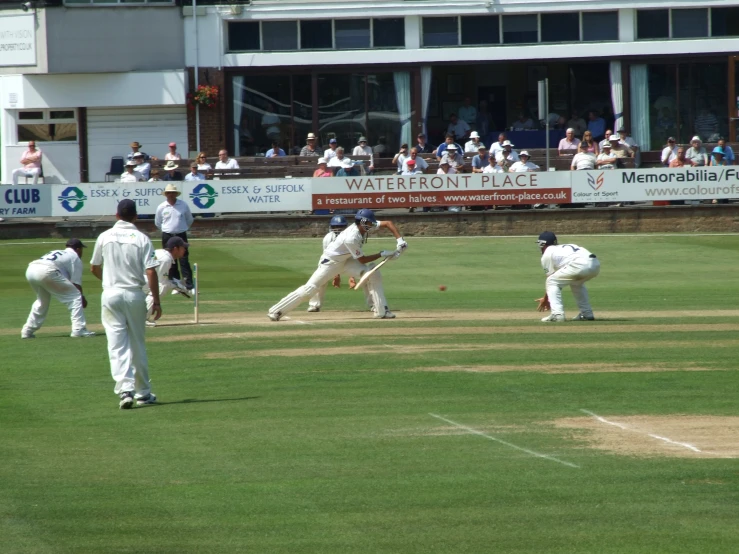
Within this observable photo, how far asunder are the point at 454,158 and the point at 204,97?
880cm

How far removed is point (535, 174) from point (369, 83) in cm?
849

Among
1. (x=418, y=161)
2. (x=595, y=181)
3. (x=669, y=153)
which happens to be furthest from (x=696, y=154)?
(x=418, y=161)

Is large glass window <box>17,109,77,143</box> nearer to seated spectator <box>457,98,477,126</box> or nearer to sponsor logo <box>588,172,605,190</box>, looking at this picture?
seated spectator <box>457,98,477,126</box>

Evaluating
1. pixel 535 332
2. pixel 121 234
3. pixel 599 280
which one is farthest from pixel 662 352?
pixel 599 280

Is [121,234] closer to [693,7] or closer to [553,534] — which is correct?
[553,534]

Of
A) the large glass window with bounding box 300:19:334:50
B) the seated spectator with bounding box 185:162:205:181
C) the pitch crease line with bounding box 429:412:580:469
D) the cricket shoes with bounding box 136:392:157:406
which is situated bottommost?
the pitch crease line with bounding box 429:412:580:469

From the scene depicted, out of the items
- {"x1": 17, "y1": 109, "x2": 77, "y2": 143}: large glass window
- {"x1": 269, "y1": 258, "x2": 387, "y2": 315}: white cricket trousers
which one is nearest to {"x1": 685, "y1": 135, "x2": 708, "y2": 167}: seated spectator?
{"x1": 269, "y1": 258, "x2": 387, "y2": 315}: white cricket trousers

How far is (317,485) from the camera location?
8570mm

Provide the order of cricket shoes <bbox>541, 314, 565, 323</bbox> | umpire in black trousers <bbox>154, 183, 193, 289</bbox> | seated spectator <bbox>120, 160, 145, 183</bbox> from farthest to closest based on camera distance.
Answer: seated spectator <bbox>120, 160, 145, 183</bbox> → umpire in black trousers <bbox>154, 183, 193, 289</bbox> → cricket shoes <bbox>541, 314, 565, 323</bbox>

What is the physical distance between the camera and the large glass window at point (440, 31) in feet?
126

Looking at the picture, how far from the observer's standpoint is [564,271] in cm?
1691

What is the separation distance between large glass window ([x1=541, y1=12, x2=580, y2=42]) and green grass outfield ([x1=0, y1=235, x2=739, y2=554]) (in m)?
19.9

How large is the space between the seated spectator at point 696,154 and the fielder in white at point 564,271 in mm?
17088

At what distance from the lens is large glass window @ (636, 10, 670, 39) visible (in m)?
A: 38.1
